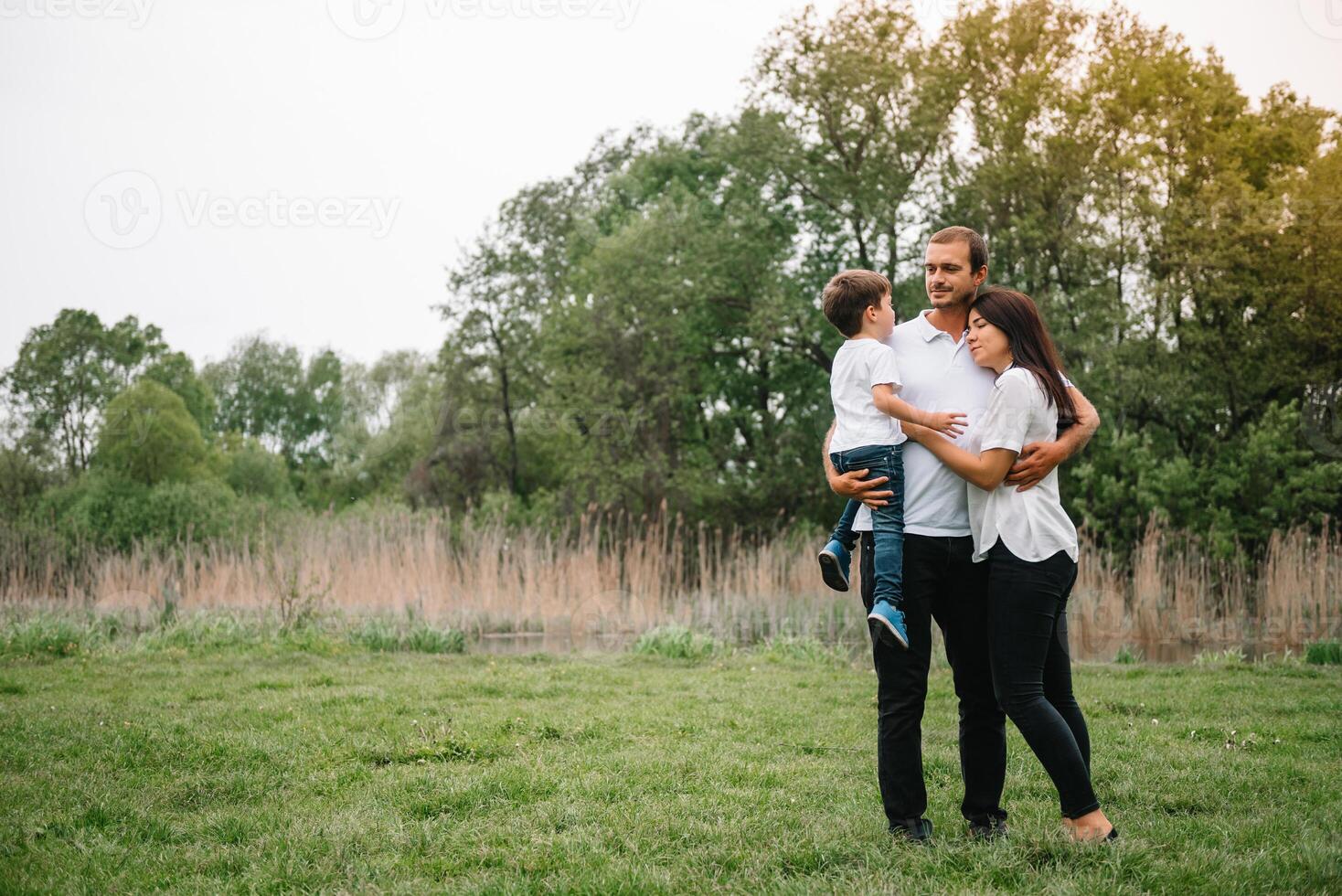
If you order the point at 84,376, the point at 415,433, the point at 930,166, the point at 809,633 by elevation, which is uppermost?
the point at 930,166

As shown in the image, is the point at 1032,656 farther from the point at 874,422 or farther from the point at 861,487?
the point at 874,422

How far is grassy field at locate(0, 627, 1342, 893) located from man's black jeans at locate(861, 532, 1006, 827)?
0.57 feet

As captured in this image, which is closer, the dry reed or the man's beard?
the man's beard

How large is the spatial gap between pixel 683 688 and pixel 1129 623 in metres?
4.93

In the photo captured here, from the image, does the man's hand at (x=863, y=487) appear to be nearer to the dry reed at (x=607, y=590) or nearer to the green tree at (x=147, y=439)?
the dry reed at (x=607, y=590)

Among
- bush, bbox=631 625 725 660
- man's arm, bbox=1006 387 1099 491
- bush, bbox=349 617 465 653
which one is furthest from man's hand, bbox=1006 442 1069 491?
bush, bbox=349 617 465 653

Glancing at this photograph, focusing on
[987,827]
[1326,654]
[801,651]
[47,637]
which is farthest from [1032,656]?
[47,637]

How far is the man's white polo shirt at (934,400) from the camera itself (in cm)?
323

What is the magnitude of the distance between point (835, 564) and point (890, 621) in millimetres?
374

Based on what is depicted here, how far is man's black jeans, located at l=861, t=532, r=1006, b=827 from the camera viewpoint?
323 cm

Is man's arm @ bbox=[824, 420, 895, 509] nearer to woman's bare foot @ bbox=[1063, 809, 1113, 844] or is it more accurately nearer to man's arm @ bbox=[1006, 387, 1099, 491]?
man's arm @ bbox=[1006, 387, 1099, 491]

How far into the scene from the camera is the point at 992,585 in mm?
3123

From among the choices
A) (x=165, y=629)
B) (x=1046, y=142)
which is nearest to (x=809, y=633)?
(x=165, y=629)

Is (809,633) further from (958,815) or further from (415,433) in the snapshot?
(415,433)
